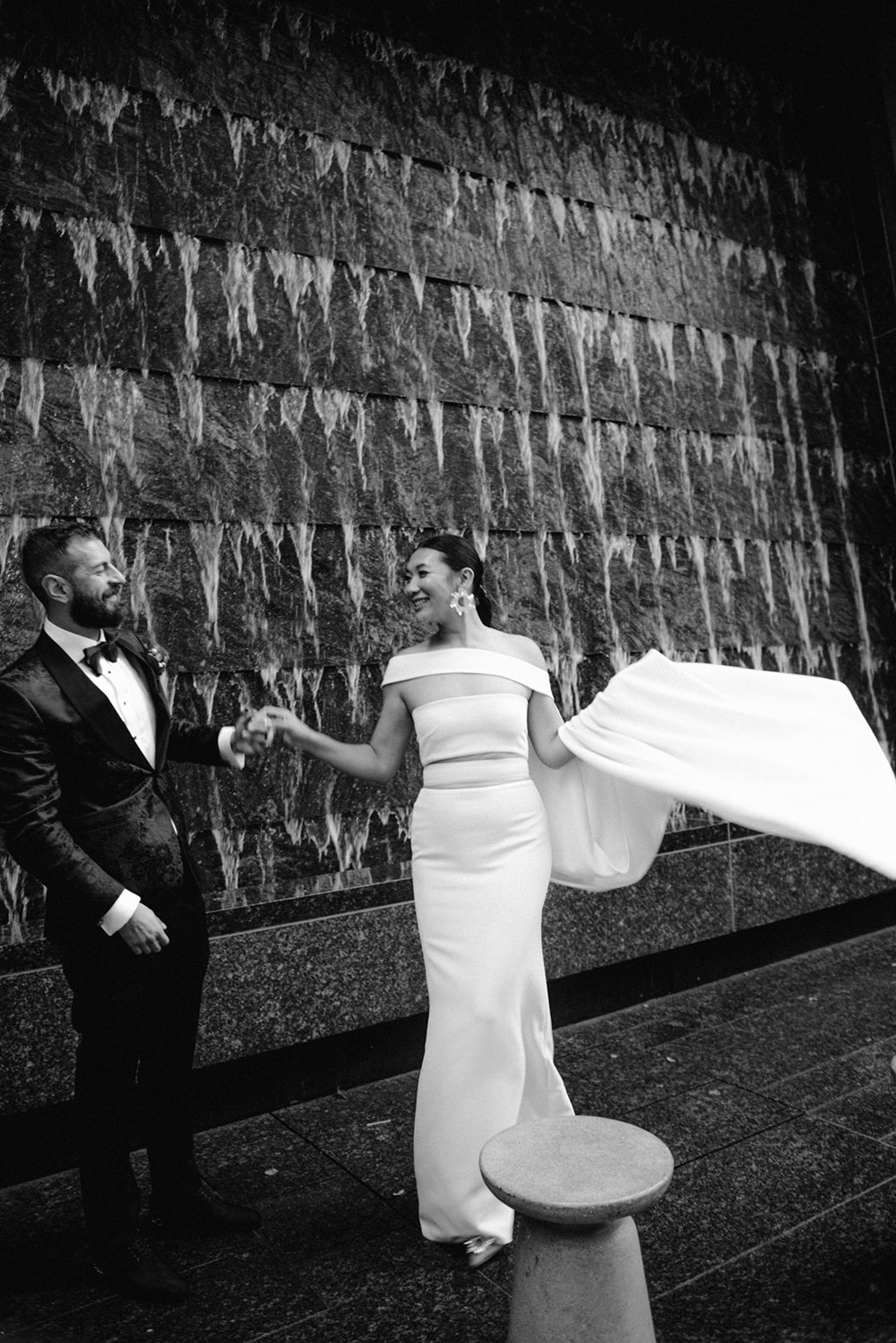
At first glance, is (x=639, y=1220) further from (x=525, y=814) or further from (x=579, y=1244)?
(x=525, y=814)

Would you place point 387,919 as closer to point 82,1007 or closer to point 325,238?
point 82,1007

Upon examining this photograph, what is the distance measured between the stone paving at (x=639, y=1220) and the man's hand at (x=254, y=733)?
160cm

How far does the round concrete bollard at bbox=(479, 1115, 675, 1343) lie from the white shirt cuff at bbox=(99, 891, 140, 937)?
4.06 feet

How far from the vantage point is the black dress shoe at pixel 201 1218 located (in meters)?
3.09

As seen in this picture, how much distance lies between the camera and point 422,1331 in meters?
2.58

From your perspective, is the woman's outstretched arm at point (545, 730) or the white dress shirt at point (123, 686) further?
the woman's outstretched arm at point (545, 730)

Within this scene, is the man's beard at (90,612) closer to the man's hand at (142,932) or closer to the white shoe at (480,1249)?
the man's hand at (142,932)

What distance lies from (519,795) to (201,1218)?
173 centimetres

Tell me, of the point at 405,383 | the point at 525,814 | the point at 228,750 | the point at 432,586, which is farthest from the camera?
the point at 405,383

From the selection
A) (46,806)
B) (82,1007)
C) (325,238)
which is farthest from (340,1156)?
(325,238)

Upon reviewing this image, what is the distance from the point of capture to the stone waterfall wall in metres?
5.14

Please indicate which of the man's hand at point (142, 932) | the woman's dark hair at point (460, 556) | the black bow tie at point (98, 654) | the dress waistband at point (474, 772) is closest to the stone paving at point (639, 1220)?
the man's hand at point (142, 932)

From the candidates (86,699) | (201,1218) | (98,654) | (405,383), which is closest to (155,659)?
(98,654)

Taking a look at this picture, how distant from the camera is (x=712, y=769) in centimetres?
313
